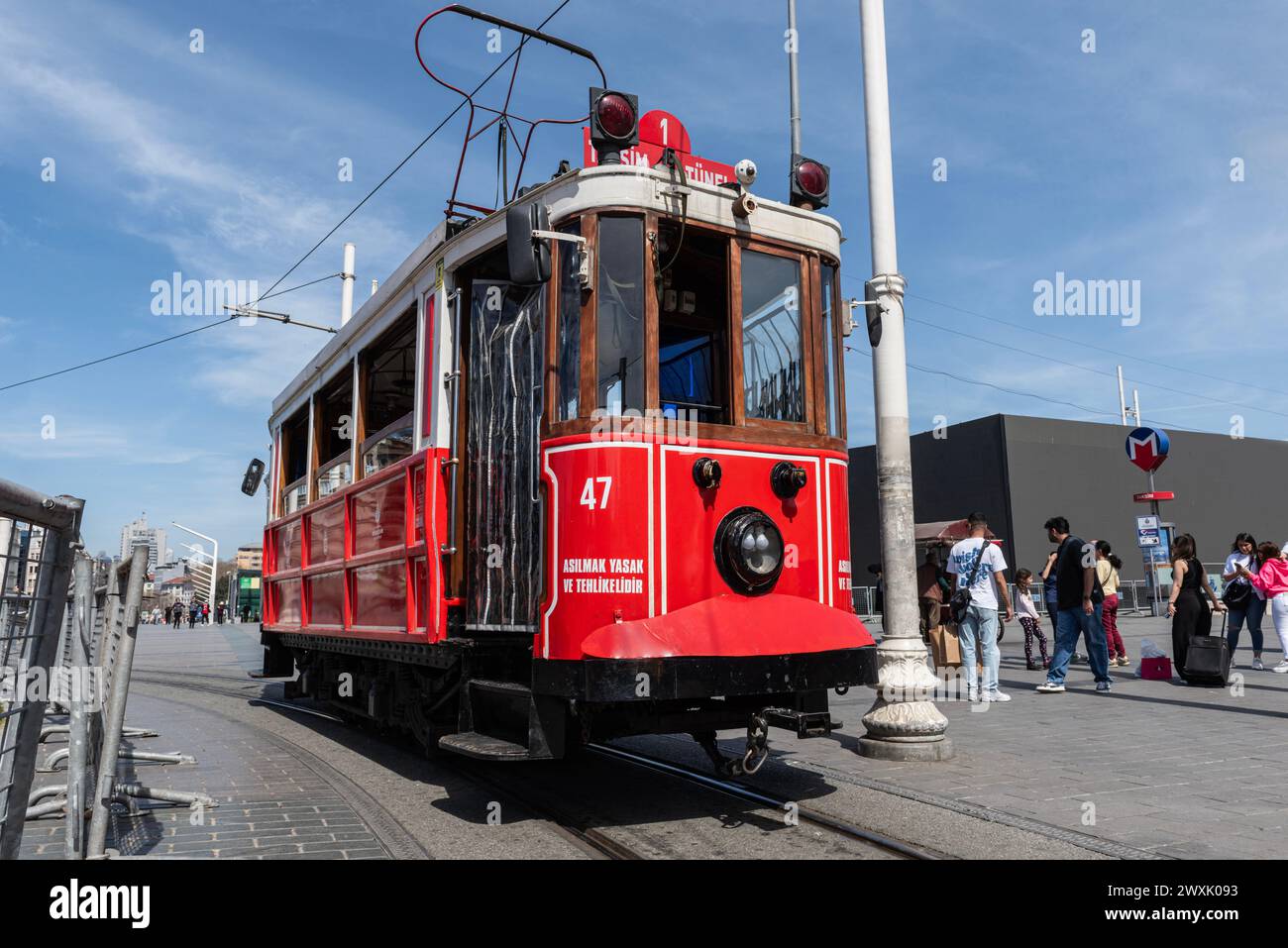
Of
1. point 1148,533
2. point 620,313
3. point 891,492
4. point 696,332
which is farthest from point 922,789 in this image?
point 1148,533

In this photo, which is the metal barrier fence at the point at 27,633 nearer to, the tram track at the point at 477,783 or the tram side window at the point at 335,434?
the tram track at the point at 477,783

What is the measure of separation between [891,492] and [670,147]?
3.03 meters

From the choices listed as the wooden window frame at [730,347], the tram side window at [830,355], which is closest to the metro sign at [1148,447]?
the tram side window at [830,355]

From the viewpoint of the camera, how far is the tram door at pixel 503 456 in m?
5.30

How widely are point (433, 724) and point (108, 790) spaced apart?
254 cm

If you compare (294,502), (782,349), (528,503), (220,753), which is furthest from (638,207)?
(294,502)

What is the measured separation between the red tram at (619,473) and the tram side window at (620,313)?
0.01 meters

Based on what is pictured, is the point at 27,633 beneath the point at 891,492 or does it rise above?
beneath

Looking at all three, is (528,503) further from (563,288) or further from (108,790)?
(108,790)

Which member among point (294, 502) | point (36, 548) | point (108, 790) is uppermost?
point (294, 502)

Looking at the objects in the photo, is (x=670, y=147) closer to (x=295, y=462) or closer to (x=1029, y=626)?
(x=295, y=462)

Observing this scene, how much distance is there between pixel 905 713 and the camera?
671cm

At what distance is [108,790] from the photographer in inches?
162

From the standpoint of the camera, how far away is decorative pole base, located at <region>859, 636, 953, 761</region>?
21.7ft
